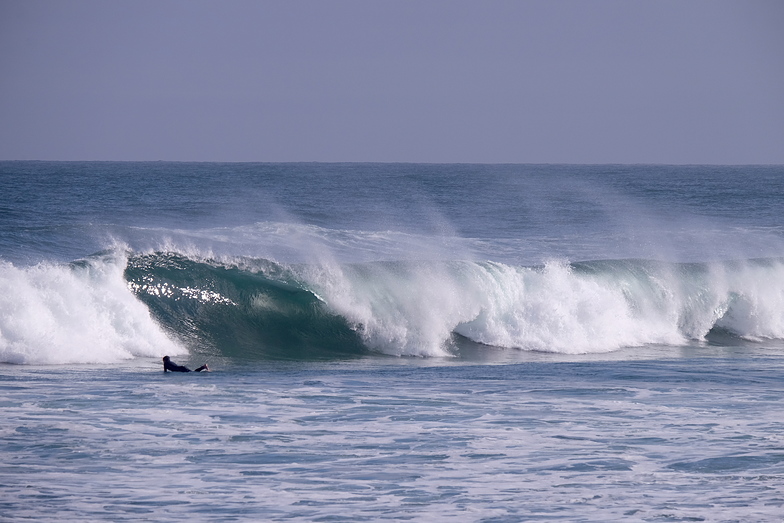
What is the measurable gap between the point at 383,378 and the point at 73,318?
5.24m

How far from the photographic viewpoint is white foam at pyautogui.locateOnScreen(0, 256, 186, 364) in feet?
44.8

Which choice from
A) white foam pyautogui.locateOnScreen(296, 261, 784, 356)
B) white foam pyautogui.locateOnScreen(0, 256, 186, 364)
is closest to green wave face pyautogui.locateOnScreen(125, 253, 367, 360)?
white foam pyautogui.locateOnScreen(296, 261, 784, 356)

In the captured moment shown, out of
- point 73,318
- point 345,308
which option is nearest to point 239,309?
point 345,308

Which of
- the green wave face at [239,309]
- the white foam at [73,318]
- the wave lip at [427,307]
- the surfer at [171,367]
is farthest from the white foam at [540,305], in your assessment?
the surfer at [171,367]

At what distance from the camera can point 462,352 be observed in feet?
53.1

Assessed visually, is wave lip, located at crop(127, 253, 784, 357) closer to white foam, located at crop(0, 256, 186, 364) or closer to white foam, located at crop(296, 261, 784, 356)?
white foam, located at crop(296, 261, 784, 356)

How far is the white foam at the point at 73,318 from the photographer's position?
44.8 ft

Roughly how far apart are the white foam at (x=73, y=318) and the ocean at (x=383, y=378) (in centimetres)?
4

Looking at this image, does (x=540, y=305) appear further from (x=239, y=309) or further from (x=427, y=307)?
(x=239, y=309)

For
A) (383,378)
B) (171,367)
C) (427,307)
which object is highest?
(427,307)

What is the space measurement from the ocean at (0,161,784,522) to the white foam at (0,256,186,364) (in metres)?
0.04

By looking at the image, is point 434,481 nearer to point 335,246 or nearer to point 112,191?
point 335,246

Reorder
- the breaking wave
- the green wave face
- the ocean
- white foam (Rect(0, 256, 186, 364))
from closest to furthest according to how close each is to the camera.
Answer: the ocean
white foam (Rect(0, 256, 186, 364))
the breaking wave
the green wave face

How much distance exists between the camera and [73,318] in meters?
14.5
